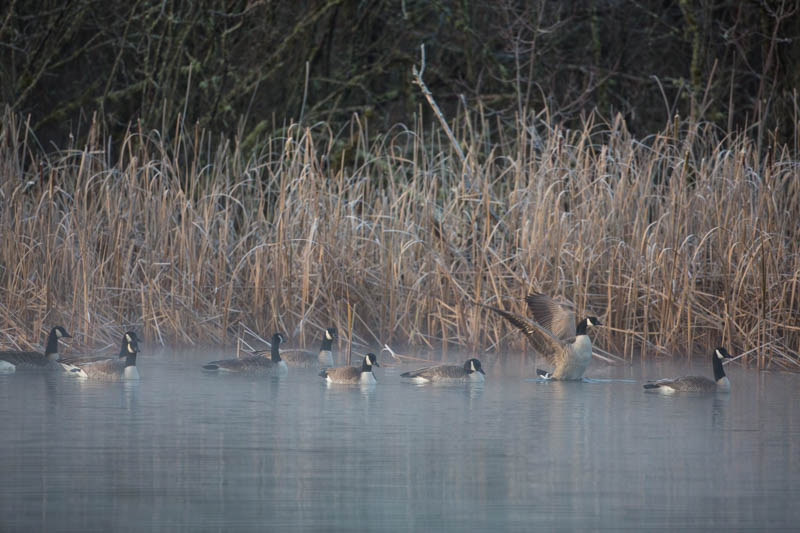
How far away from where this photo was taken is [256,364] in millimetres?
8391

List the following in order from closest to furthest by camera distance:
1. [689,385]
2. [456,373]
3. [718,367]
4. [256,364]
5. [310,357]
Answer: [689,385]
[718,367]
[456,373]
[256,364]
[310,357]

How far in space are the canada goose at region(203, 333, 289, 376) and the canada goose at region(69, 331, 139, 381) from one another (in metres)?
0.52

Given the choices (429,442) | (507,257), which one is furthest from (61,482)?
(507,257)

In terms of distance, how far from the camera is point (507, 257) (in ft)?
31.7

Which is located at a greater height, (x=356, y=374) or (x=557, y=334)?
(x=557, y=334)

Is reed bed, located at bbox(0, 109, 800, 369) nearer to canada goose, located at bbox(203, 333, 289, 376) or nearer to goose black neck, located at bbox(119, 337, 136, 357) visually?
goose black neck, located at bbox(119, 337, 136, 357)

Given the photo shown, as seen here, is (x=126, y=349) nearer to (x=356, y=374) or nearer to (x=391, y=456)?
(x=356, y=374)

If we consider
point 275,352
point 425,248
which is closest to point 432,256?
point 425,248

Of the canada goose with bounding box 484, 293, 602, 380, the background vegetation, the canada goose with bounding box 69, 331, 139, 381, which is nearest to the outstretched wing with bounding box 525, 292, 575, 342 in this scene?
the canada goose with bounding box 484, 293, 602, 380

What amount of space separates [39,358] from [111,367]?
2.09 ft

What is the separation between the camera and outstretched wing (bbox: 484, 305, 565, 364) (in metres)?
8.20

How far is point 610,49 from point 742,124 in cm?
198

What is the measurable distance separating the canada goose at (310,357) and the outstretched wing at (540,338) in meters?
1.25

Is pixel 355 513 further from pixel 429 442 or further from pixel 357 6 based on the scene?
pixel 357 6
